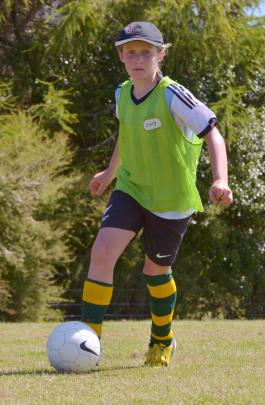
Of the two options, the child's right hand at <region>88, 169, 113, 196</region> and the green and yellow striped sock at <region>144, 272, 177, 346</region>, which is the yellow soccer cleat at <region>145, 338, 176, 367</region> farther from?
the child's right hand at <region>88, 169, 113, 196</region>

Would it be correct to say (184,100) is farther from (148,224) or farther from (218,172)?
(148,224)

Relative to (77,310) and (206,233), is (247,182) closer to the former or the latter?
(206,233)

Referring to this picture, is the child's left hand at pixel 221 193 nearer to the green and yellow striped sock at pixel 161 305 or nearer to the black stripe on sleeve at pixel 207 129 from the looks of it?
the black stripe on sleeve at pixel 207 129

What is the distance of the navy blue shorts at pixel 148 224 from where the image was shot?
5.69 meters

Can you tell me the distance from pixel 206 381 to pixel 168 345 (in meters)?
1.04

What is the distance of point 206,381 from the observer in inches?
196

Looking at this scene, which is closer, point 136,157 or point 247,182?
point 136,157

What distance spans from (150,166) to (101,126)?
11.9 metres

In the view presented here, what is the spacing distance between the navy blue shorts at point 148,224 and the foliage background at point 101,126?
9.20m

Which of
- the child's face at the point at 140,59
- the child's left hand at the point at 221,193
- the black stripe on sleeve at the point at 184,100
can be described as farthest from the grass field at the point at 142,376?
the child's face at the point at 140,59

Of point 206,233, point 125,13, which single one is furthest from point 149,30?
point 206,233

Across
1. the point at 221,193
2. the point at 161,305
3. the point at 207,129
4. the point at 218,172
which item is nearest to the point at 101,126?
the point at 161,305

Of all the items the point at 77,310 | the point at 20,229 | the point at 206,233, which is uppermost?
the point at 20,229

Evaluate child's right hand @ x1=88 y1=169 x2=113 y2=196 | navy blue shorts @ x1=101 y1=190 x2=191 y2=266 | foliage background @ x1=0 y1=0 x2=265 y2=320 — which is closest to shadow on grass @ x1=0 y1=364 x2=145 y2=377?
navy blue shorts @ x1=101 y1=190 x2=191 y2=266
